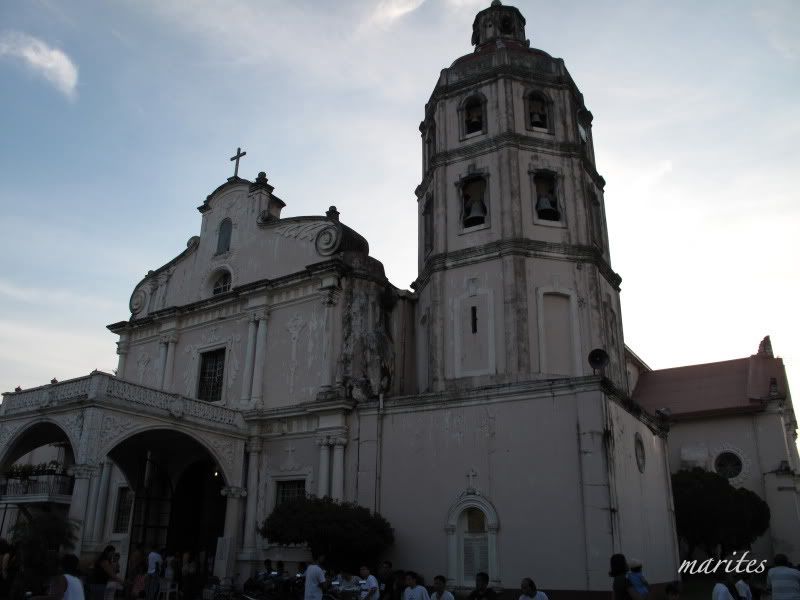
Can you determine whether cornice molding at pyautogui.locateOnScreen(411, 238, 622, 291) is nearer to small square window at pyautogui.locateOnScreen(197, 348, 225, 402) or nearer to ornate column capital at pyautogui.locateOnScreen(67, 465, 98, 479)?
small square window at pyautogui.locateOnScreen(197, 348, 225, 402)

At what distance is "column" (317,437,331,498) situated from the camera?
1956 centimetres

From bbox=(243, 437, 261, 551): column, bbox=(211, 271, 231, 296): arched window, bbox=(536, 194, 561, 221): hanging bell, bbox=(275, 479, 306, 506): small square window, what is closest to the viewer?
bbox=(243, 437, 261, 551): column

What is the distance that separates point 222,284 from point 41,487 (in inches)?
343

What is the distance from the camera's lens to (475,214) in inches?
846

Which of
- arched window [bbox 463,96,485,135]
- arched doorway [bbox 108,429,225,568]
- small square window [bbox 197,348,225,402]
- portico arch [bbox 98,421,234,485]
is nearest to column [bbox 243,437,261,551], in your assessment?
portico arch [bbox 98,421,234,485]

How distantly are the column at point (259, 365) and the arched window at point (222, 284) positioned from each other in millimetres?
2983

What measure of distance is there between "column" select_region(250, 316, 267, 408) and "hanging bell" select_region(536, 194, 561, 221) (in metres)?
9.35

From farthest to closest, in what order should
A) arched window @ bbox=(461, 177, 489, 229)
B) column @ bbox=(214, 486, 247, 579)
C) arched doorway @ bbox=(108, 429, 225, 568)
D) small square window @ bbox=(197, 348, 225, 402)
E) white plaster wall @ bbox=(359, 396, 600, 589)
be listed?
small square window @ bbox=(197, 348, 225, 402) < arched window @ bbox=(461, 177, 489, 229) < arched doorway @ bbox=(108, 429, 225, 568) < column @ bbox=(214, 486, 247, 579) < white plaster wall @ bbox=(359, 396, 600, 589)

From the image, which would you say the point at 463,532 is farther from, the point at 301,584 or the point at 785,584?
the point at 785,584

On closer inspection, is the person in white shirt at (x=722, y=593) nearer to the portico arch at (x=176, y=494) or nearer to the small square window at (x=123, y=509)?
the portico arch at (x=176, y=494)

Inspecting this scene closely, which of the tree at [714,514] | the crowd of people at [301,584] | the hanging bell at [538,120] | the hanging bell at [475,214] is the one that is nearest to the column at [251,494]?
the crowd of people at [301,584]

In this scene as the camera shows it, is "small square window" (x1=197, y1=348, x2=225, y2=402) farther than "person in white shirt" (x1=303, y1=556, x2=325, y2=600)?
Yes

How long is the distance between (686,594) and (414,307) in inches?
471

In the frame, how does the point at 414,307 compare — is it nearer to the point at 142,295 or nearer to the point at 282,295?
the point at 282,295
